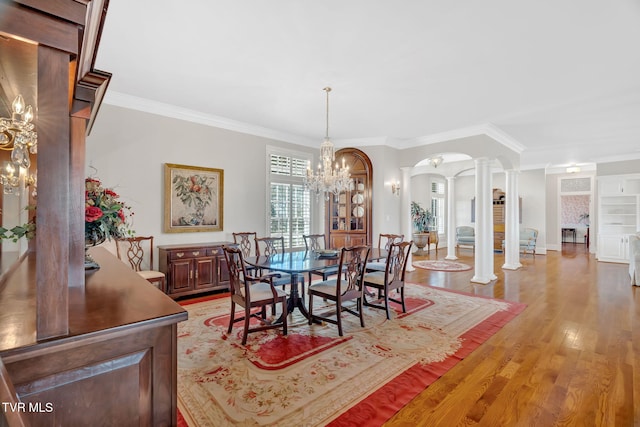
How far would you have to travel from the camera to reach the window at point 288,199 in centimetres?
600

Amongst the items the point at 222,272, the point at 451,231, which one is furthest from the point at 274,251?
the point at 451,231

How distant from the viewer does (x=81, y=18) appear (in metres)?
1.12

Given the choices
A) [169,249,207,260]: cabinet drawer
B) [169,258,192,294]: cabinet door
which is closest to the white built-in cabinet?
[169,249,207,260]: cabinet drawer

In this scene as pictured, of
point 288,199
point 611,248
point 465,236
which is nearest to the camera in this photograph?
point 288,199

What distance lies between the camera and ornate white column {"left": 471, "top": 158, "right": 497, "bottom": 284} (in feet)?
19.0

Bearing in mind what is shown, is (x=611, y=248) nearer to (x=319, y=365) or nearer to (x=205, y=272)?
(x=319, y=365)

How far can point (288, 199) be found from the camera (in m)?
6.25

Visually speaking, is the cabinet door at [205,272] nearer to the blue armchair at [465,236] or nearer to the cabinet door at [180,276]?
the cabinet door at [180,276]

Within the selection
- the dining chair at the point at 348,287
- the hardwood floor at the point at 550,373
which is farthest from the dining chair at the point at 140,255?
the hardwood floor at the point at 550,373

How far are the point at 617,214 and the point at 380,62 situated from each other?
9033 mm

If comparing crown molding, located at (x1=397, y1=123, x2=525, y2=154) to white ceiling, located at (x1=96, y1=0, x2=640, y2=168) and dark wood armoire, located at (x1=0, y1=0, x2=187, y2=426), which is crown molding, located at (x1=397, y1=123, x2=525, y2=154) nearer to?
white ceiling, located at (x1=96, y1=0, x2=640, y2=168)

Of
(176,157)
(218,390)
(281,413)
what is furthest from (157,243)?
(281,413)

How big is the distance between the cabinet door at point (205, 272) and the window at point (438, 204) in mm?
8368

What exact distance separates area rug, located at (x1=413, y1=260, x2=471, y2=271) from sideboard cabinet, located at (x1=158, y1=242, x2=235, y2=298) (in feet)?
15.7
